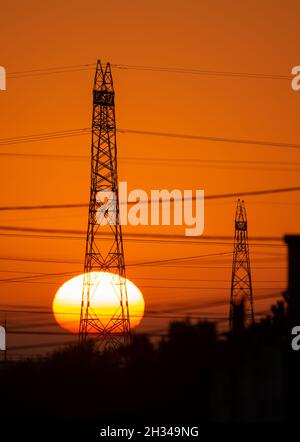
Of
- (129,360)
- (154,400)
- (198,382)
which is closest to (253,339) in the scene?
(198,382)

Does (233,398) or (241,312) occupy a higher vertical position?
(241,312)

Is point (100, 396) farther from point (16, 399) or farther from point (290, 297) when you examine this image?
point (290, 297)

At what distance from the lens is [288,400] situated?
5569 cm

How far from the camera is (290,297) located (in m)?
64.0
